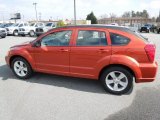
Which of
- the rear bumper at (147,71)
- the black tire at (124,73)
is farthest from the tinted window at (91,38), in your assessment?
the rear bumper at (147,71)

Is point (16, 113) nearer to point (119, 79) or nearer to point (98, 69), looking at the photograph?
point (98, 69)

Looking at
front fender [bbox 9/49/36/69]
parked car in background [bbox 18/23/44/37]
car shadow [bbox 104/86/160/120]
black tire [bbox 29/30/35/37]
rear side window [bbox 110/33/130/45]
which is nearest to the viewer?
car shadow [bbox 104/86/160/120]

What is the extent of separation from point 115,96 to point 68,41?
185cm

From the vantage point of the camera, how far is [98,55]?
484cm

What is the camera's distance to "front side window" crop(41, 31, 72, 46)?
525cm

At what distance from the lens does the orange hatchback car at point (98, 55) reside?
461cm

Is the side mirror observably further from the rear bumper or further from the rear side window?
the rear bumper

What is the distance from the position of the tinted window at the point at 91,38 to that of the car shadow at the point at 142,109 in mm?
1561

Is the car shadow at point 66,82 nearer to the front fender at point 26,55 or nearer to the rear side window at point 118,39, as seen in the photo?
the front fender at point 26,55

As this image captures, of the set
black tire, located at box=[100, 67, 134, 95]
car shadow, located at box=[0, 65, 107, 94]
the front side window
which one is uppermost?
the front side window

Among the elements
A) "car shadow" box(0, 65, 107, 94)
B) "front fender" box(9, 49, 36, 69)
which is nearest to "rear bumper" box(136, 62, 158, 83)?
"car shadow" box(0, 65, 107, 94)

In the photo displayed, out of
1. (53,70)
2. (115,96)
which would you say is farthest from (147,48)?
(53,70)

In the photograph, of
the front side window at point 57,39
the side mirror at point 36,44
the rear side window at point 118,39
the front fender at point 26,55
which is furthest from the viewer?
the front fender at point 26,55

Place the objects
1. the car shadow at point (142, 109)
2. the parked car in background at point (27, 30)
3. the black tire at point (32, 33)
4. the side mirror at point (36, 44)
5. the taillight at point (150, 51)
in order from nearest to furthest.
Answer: the car shadow at point (142, 109) < the taillight at point (150, 51) < the side mirror at point (36, 44) < the parked car in background at point (27, 30) < the black tire at point (32, 33)
